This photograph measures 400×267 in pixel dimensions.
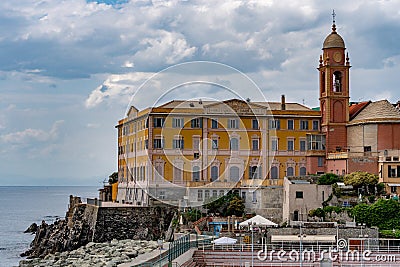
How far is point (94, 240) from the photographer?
194 ft

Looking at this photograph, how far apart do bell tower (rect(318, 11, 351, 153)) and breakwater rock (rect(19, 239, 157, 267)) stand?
1687 cm

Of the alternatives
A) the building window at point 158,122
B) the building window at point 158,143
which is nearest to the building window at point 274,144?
the building window at point 158,143

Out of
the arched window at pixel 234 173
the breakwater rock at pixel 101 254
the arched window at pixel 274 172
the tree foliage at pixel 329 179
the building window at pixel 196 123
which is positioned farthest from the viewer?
the arched window at pixel 274 172

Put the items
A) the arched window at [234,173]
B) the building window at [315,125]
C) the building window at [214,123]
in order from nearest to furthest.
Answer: the arched window at [234,173] → the building window at [214,123] → the building window at [315,125]

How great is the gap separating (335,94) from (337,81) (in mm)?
1188

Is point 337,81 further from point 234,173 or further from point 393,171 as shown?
point 393,171

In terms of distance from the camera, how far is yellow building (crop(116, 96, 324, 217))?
6181 cm

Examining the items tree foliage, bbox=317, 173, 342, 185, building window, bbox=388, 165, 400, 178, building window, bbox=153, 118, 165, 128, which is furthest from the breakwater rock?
building window, bbox=388, 165, 400, 178

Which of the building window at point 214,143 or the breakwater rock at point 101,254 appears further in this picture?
the building window at point 214,143

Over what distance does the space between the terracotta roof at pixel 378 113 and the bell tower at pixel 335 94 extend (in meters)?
1.18

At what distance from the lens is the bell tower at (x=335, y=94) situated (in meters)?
63.3

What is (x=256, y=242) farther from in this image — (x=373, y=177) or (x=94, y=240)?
(x=94, y=240)

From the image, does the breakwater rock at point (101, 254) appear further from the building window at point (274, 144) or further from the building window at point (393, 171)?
the building window at point (393, 171)

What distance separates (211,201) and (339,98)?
12.7 m
